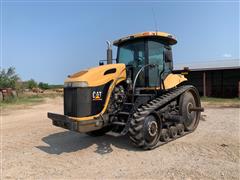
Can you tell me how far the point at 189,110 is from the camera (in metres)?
6.45

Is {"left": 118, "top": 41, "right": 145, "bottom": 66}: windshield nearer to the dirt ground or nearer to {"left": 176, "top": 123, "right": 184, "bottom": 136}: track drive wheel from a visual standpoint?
{"left": 176, "top": 123, "right": 184, "bottom": 136}: track drive wheel

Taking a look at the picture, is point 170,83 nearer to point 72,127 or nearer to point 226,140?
point 226,140

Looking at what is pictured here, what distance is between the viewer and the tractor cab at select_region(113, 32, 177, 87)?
5668mm

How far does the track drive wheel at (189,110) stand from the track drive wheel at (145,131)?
4.81ft

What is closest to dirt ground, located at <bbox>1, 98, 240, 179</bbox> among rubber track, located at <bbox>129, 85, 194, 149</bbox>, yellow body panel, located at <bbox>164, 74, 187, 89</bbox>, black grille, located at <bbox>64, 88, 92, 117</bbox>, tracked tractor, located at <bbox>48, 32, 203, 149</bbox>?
rubber track, located at <bbox>129, 85, 194, 149</bbox>

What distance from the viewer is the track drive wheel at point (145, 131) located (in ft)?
15.1

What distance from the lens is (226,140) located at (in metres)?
5.46

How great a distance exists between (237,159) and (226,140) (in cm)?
135

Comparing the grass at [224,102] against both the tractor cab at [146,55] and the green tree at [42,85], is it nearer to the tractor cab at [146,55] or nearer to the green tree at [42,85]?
the tractor cab at [146,55]

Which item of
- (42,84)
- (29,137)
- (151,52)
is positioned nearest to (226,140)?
(151,52)

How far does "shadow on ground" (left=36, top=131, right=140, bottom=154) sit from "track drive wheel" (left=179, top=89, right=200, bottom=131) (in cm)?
185

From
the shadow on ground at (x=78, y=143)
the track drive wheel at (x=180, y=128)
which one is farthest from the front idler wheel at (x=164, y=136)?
the shadow on ground at (x=78, y=143)

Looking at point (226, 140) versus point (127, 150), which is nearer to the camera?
point (127, 150)

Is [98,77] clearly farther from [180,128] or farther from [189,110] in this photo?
[189,110]
